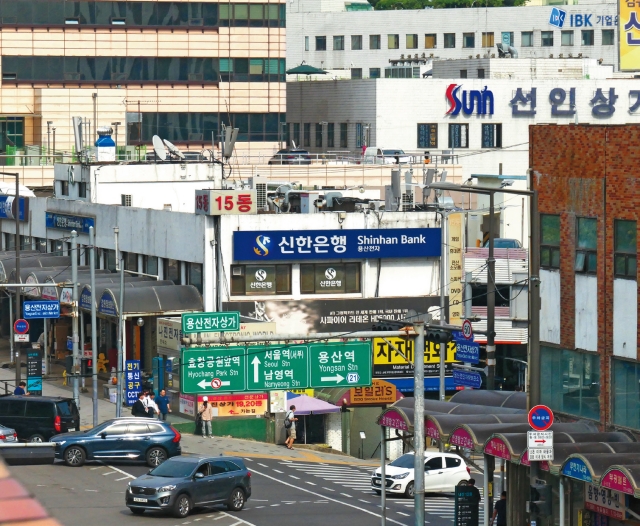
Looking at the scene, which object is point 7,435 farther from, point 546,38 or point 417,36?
point 417,36

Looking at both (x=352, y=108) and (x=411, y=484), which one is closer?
(x=411, y=484)

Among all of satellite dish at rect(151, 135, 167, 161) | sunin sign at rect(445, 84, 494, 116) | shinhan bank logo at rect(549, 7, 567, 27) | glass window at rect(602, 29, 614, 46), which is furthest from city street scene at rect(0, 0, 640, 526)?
satellite dish at rect(151, 135, 167, 161)

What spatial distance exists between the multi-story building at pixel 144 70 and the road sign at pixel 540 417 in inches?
2808

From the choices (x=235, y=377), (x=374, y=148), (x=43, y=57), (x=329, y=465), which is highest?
(x=43, y=57)

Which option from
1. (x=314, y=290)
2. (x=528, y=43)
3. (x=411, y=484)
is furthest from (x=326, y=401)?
(x=528, y=43)

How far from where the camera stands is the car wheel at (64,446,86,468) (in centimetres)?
3775

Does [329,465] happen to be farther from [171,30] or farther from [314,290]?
[171,30]

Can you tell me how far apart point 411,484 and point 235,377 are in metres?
6.42

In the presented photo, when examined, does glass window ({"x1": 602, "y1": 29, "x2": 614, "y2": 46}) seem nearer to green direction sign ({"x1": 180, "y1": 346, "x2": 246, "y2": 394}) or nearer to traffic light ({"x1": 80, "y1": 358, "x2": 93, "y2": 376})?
traffic light ({"x1": 80, "y1": 358, "x2": 93, "y2": 376})

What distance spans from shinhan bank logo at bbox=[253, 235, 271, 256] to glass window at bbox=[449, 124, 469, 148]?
43.8 meters

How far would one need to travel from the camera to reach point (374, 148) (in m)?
87.2

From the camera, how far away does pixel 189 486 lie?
31641 millimetres

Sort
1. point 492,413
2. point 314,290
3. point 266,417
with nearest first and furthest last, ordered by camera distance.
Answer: point 492,413
point 266,417
point 314,290

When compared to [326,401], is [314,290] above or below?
above
